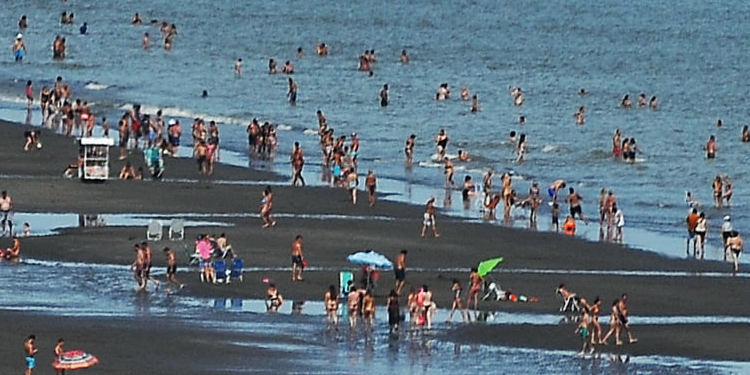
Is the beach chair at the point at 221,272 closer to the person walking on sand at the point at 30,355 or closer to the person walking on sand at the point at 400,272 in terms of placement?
the person walking on sand at the point at 400,272

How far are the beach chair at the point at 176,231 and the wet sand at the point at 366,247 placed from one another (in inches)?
7.4

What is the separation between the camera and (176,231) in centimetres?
4375

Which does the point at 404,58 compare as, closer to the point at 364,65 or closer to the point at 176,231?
the point at 364,65

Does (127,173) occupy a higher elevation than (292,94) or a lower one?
lower

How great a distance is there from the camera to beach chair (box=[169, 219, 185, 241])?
43.7m

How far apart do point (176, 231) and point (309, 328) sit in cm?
801

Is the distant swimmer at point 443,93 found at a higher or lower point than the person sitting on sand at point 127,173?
higher

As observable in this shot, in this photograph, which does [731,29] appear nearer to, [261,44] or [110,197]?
[261,44]

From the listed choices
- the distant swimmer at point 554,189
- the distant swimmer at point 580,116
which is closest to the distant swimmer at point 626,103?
the distant swimmer at point 580,116

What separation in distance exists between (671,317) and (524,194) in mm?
17297

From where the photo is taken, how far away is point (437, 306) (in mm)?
38844

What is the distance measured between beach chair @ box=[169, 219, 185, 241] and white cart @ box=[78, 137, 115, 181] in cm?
771

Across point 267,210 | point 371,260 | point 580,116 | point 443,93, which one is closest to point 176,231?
point 267,210

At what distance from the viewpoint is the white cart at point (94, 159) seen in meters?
51.2
